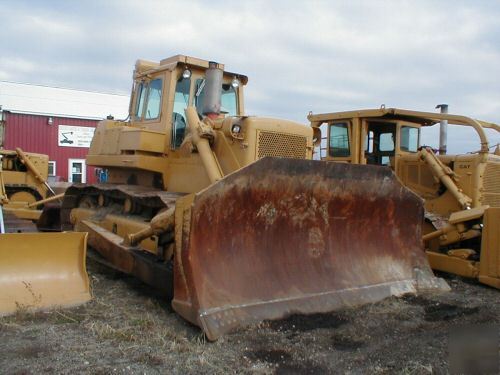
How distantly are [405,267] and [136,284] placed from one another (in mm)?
3058

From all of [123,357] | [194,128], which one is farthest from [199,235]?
[194,128]

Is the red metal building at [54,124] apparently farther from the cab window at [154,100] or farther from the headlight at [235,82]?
the headlight at [235,82]

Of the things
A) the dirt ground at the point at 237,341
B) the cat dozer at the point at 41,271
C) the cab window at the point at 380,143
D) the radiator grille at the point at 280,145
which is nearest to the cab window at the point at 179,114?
the radiator grille at the point at 280,145

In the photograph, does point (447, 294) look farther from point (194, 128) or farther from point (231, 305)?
point (194, 128)

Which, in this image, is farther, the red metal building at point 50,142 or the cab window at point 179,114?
the red metal building at point 50,142

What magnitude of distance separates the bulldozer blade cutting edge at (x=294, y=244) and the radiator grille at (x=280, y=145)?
764mm

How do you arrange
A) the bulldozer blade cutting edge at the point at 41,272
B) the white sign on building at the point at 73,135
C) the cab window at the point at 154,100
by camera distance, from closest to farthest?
the bulldozer blade cutting edge at the point at 41,272 < the cab window at the point at 154,100 < the white sign on building at the point at 73,135

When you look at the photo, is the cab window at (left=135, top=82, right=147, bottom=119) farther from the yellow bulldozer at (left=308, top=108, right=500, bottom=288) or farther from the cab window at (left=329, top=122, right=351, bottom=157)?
the cab window at (left=329, top=122, right=351, bottom=157)

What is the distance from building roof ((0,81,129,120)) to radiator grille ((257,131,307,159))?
1896 cm

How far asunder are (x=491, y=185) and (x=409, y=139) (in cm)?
158

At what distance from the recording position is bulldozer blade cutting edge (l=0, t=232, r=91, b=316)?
4820mm

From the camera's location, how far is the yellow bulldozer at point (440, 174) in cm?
636

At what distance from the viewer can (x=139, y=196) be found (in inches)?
237

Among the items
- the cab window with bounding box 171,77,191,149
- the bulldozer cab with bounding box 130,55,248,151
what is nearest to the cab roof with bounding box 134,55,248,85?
the bulldozer cab with bounding box 130,55,248,151
